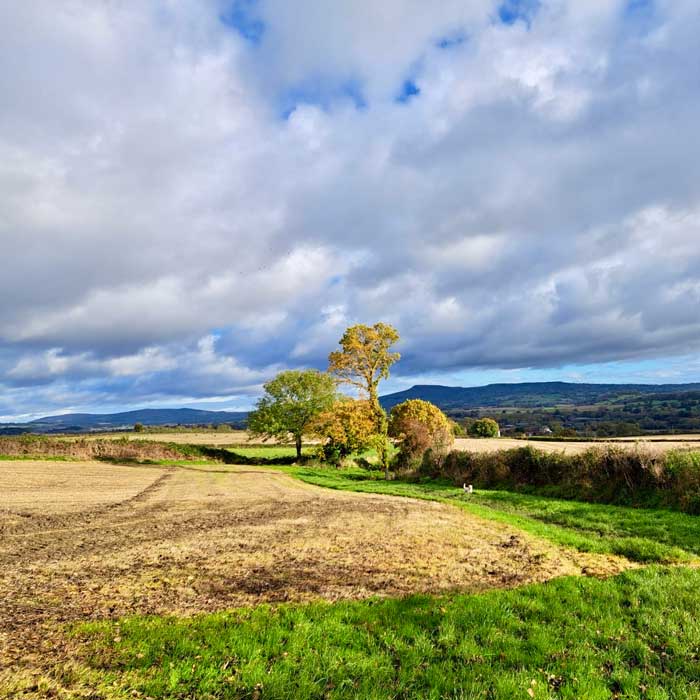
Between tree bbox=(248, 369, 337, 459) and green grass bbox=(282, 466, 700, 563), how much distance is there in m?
39.9

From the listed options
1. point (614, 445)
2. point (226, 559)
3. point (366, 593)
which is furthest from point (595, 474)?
point (226, 559)

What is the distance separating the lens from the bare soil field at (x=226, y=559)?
8641 millimetres

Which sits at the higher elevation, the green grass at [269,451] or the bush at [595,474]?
the bush at [595,474]

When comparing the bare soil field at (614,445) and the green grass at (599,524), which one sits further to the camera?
the bare soil field at (614,445)

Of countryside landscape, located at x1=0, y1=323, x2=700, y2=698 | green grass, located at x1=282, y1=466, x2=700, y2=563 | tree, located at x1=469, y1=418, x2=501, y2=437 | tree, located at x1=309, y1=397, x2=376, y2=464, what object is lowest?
tree, located at x1=469, y1=418, x2=501, y2=437

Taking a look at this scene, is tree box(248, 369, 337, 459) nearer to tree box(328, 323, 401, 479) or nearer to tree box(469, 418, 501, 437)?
tree box(328, 323, 401, 479)

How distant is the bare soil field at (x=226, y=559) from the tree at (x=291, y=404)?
4210cm

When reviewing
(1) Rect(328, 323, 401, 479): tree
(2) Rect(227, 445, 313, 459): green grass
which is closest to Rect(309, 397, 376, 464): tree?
(1) Rect(328, 323, 401, 479): tree

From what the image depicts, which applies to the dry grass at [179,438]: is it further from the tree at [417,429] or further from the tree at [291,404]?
the tree at [417,429]

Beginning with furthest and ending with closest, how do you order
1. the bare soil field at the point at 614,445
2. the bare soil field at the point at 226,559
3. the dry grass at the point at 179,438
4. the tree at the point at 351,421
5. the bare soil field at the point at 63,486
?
the dry grass at the point at 179,438, the tree at the point at 351,421, the bare soil field at the point at 614,445, the bare soil field at the point at 63,486, the bare soil field at the point at 226,559

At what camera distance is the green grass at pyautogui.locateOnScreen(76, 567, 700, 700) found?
605 centimetres

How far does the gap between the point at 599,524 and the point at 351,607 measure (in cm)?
1326

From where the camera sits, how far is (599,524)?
17453 millimetres

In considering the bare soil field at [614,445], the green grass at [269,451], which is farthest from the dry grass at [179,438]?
the bare soil field at [614,445]
